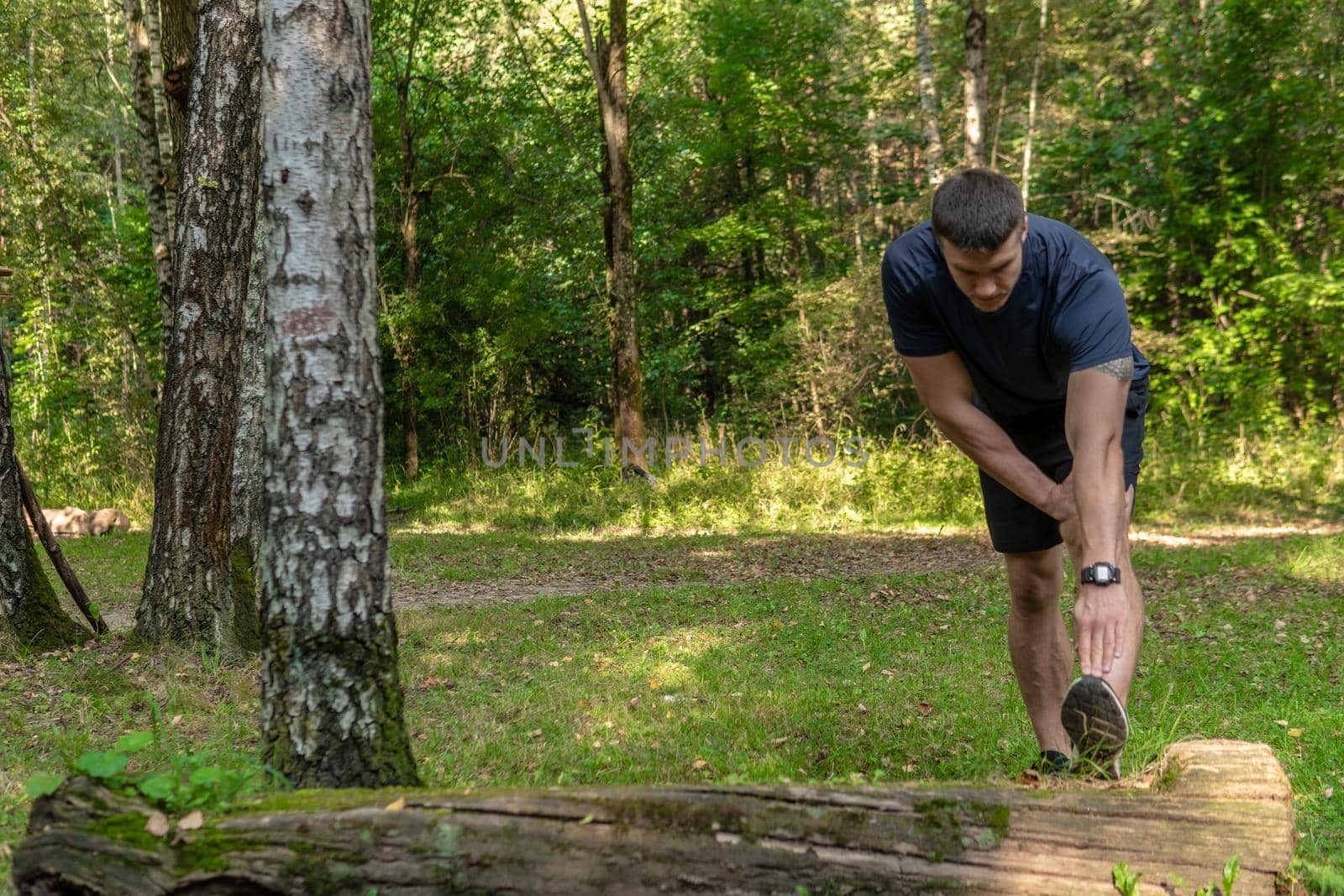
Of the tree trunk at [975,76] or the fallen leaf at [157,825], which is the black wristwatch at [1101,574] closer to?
the fallen leaf at [157,825]

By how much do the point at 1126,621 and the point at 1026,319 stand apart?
0.90m

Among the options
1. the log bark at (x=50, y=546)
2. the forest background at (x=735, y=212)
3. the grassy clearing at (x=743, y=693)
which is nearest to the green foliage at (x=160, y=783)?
the grassy clearing at (x=743, y=693)

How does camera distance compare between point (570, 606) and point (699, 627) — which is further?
point (570, 606)

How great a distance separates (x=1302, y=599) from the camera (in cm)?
779

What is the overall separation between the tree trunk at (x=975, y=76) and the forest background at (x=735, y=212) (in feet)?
0.29

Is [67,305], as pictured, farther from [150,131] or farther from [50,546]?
[50,546]

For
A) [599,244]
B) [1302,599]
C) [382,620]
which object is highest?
[599,244]

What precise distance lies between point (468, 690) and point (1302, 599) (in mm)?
6321

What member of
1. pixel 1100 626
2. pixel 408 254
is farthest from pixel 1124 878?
pixel 408 254

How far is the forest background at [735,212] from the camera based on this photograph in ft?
49.1

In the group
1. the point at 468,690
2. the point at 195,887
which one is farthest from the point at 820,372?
the point at 195,887

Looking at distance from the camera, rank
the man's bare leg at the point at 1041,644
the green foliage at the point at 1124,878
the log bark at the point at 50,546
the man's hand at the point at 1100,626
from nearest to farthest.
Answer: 1. the green foliage at the point at 1124,878
2. the man's hand at the point at 1100,626
3. the man's bare leg at the point at 1041,644
4. the log bark at the point at 50,546

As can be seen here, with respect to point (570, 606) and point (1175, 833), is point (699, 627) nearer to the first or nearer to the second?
point (570, 606)

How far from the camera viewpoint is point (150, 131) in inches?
435
